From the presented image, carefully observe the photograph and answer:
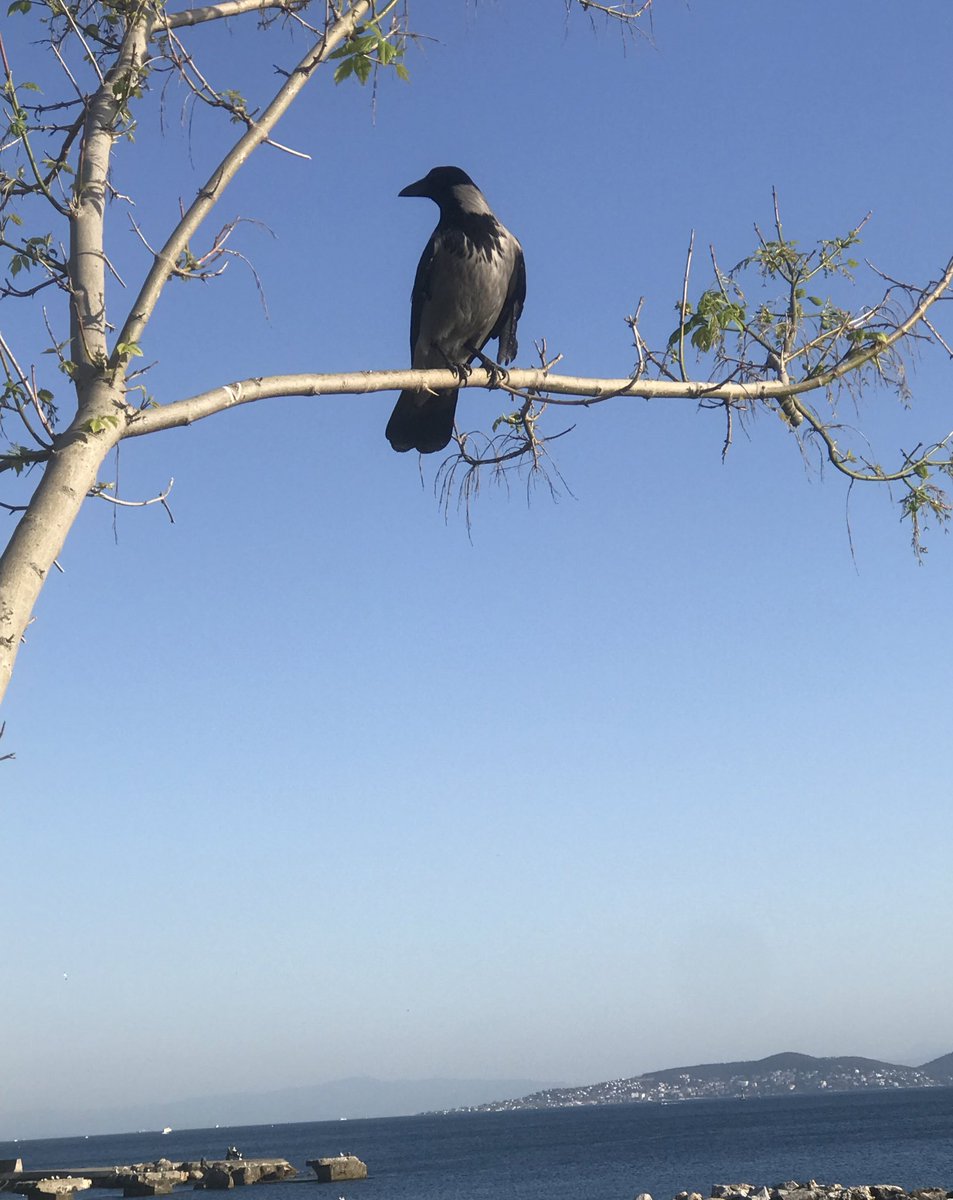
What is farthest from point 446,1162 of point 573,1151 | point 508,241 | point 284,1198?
point 508,241

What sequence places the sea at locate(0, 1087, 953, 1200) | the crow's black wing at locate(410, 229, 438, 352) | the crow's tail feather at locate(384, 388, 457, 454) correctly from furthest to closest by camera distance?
the sea at locate(0, 1087, 953, 1200), the crow's black wing at locate(410, 229, 438, 352), the crow's tail feather at locate(384, 388, 457, 454)

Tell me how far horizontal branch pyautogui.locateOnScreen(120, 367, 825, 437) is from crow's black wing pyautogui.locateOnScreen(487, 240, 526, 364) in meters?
3.73

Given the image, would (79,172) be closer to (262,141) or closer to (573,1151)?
(262,141)

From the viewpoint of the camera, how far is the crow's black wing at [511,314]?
8141 millimetres

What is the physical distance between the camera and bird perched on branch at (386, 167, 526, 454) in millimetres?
7656

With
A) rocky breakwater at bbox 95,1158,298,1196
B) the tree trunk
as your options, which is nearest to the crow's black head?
the tree trunk

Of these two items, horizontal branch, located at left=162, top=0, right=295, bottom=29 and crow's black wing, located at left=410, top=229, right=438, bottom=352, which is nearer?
horizontal branch, located at left=162, top=0, right=295, bottom=29

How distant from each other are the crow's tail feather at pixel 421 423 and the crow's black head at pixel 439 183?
196 centimetres

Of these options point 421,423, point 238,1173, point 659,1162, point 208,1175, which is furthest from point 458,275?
point 659,1162

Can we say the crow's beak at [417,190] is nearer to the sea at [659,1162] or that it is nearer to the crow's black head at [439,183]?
the crow's black head at [439,183]

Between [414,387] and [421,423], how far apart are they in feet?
9.35

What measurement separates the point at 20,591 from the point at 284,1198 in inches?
2967

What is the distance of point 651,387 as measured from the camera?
4.23 metres

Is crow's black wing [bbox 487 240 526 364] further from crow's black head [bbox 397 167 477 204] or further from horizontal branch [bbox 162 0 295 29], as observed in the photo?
horizontal branch [bbox 162 0 295 29]
